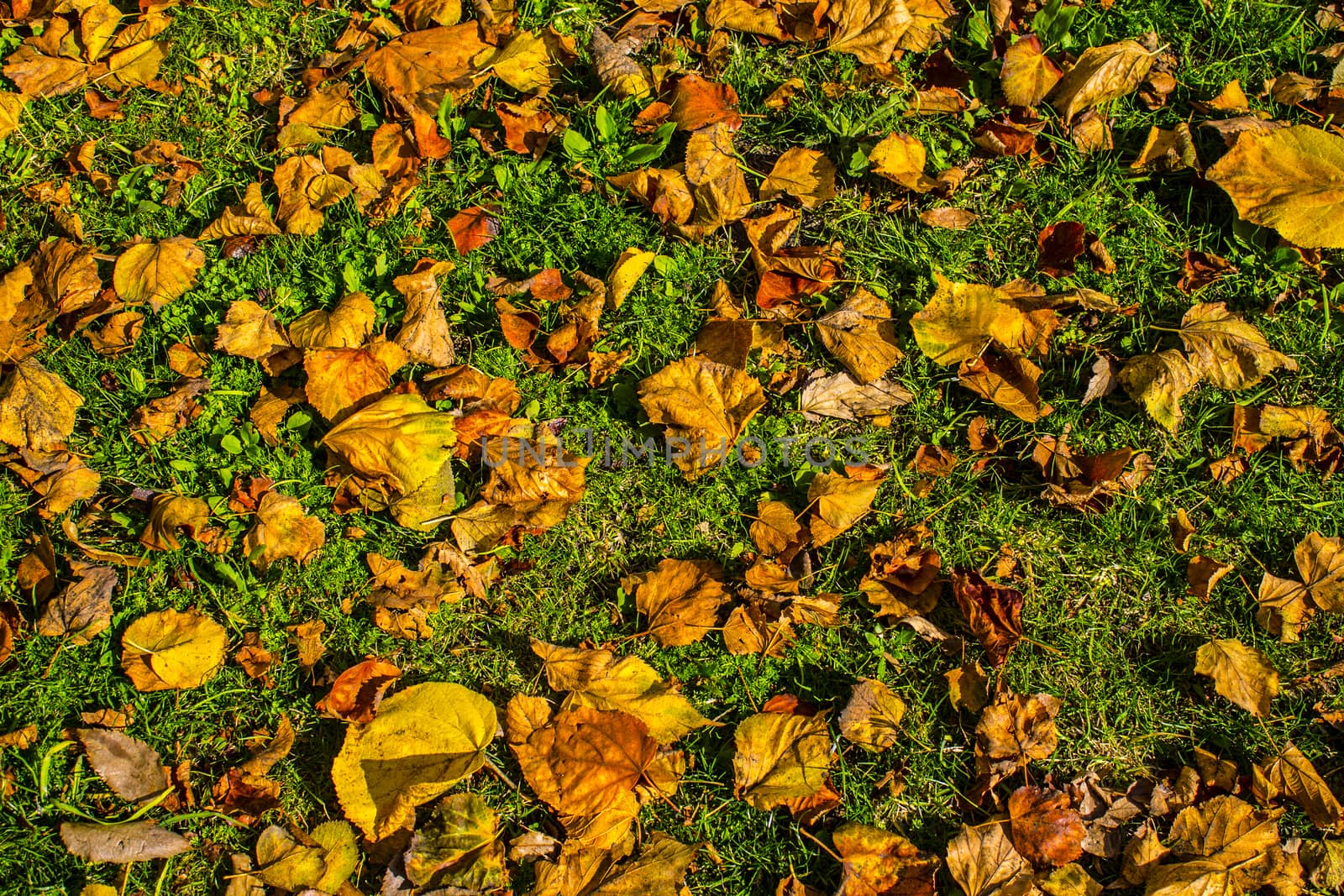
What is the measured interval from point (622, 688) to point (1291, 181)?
229 centimetres

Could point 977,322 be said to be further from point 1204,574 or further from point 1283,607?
point 1283,607

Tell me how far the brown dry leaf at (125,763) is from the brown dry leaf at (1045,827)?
198cm

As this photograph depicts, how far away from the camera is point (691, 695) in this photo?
2312 millimetres

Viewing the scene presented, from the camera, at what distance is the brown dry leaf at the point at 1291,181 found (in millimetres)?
2594

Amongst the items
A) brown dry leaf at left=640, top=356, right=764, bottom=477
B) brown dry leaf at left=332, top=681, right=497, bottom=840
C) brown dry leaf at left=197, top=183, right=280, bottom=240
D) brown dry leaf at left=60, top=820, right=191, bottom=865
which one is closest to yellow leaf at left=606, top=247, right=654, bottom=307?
brown dry leaf at left=640, top=356, right=764, bottom=477

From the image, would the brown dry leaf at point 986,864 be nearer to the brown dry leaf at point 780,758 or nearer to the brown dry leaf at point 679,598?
the brown dry leaf at point 780,758

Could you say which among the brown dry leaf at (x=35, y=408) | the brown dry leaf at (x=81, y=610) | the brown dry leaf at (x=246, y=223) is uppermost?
the brown dry leaf at (x=246, y=223)

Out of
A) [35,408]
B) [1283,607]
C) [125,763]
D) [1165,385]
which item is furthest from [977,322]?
[35,408]

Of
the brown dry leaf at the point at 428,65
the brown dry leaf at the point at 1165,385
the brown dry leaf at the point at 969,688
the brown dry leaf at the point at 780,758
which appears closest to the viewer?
the brown dry leaf at the point at 780,758

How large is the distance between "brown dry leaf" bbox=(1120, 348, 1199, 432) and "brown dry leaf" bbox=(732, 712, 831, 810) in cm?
120

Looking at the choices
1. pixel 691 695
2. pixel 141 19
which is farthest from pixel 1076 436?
pixel 141 19

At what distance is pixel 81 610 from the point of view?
2359 millimetres

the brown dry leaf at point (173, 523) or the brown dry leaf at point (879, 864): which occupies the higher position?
the brown dry leaf at point (173, 523)

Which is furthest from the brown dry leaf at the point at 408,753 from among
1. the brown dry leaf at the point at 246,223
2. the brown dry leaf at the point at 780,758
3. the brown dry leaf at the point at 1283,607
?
the brown dry leaf at the point at 1283,607
